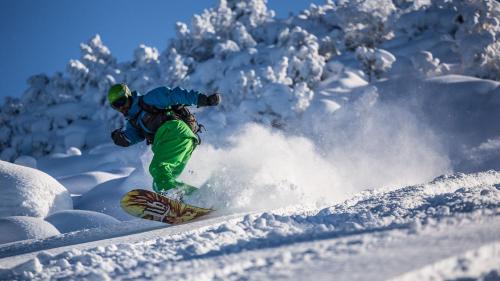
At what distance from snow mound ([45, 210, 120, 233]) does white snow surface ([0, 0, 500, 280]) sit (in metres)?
0.02

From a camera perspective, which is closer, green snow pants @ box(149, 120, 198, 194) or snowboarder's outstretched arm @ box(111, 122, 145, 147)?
green snow pants @ box(149, 120, 198, 194)

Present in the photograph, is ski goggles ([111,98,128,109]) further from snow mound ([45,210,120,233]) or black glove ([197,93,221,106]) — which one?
snow mound ([45,210,120,233])

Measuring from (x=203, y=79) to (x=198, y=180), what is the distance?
81.0ft

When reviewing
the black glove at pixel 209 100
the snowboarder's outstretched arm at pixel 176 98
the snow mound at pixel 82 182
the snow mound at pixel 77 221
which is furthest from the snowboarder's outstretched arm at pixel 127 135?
the snow mound at pixel 82 182

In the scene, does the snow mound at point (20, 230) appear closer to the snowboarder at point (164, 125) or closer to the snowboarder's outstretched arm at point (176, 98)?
the snowboarder at point (164, 125)

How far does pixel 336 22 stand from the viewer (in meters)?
34.0

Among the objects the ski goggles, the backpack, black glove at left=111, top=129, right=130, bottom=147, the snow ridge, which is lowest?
the snow ridge

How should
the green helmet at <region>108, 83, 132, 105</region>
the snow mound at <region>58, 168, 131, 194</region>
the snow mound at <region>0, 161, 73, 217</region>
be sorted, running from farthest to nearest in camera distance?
the snow mound at <region>58, 168, 131, 194</region> → the snow mound at <region>0, 161, 73, 217</region> → the green helmet at <region>108, 83, 132, 105</region>

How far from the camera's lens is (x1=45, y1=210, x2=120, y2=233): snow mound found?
575 cm

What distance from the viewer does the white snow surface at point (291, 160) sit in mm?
2363

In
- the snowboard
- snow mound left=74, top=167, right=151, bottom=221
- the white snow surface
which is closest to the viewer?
the white snow surface

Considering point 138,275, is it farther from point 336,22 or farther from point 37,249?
point 336,22

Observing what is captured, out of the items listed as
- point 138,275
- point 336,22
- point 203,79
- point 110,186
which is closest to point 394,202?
point 138,275

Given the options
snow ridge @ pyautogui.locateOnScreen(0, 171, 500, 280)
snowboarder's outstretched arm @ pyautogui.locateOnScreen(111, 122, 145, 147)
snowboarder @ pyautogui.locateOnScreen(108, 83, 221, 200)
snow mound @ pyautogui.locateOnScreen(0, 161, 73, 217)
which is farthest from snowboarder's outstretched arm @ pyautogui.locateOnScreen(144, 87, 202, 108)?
snow mound @ pyautogui.locateOnScreen(0, 161, 73, 217)
